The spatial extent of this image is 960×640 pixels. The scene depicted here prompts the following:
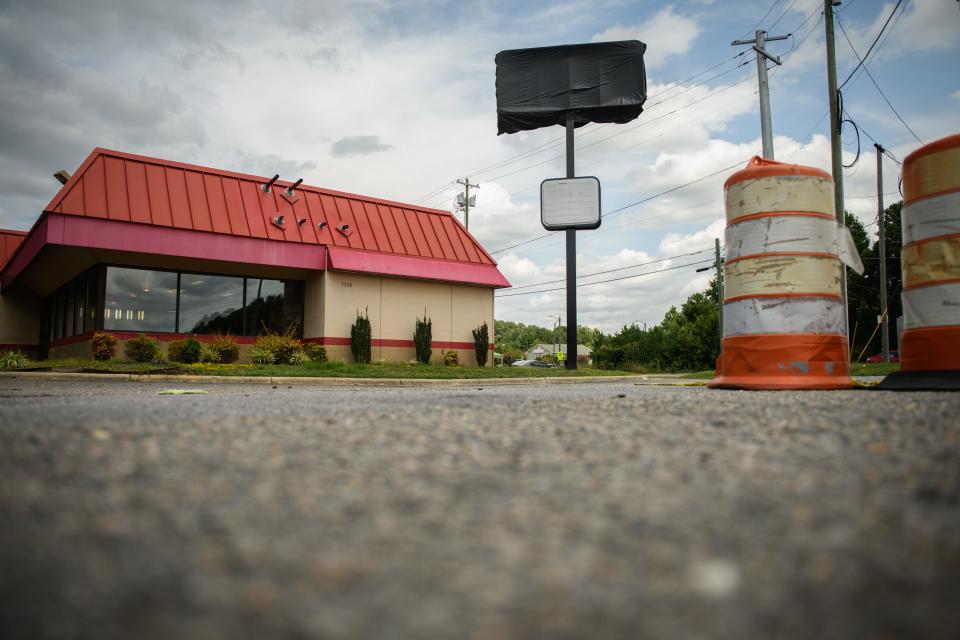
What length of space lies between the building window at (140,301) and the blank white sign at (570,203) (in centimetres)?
1157

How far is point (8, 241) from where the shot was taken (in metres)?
23.6

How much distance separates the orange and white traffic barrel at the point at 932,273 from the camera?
5.80 meters

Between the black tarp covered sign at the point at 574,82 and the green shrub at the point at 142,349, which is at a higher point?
the black tarp covered sign at the point at 574,82

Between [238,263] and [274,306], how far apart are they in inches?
94.2

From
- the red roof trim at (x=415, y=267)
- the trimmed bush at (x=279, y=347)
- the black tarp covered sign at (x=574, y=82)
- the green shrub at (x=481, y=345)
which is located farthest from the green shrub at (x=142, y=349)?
the black tarp covered sign at (x=574, y=82)

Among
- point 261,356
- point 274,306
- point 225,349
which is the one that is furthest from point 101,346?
point 274,306

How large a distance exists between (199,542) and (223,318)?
1853 centimetres

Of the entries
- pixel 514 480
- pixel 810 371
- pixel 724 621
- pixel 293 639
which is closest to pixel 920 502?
pixel 724 621

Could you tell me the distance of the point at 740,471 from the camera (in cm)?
218

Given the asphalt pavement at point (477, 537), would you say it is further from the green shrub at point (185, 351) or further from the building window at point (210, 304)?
the building window at point (210, 304)

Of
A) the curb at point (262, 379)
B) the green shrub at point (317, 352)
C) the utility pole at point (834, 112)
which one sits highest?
the utility pole at point (834, 112)

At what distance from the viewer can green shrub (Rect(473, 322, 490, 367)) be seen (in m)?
21.4

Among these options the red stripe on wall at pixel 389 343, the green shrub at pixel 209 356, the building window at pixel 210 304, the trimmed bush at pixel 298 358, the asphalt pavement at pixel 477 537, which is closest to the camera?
the asphalt pavement at pixel 477 537

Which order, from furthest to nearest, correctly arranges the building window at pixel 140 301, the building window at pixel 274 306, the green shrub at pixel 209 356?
the building window at pixel 274 306
the building window at pixel 140 301
the green shrub at pixel 209 356
